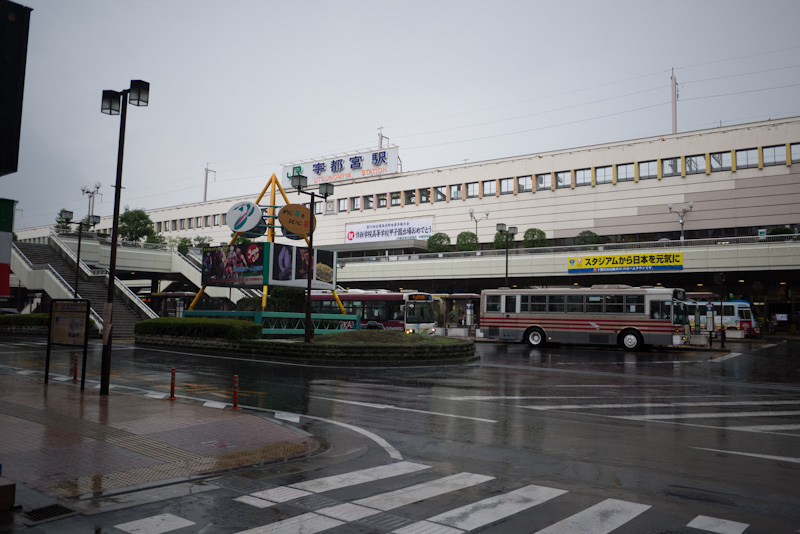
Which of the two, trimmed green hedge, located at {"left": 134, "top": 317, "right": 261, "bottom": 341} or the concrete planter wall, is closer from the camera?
the concrete planter wall

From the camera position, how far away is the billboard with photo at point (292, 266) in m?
29.5

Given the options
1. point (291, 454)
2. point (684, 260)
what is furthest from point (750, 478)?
point (684, 260)

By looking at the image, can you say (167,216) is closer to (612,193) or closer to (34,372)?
(612,193)

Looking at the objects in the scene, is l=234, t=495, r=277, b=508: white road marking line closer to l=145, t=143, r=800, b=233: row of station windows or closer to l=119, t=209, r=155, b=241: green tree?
l=145, t=143, r=800, b=233: row of station windows

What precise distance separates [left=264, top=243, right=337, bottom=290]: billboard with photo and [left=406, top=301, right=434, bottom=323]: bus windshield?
266 inches

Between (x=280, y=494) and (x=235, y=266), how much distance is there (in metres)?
25.5

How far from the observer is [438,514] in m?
5.82

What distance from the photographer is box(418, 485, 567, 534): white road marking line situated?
5609mm

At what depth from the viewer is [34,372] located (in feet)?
57.5

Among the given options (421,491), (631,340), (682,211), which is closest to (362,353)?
(631,340)

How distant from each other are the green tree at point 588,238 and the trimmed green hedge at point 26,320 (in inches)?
1719

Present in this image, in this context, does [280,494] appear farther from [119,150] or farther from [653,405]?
[119,150]

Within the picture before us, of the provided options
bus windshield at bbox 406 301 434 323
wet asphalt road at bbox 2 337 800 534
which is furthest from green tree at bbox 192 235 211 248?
wet asphalt road at bbox 2 337 800 534

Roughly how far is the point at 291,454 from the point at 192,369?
12.9 m
